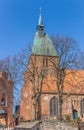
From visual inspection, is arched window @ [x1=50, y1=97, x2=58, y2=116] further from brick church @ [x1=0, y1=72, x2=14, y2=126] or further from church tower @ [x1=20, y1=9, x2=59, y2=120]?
brick church @ [x1=0, y1=72, x2=14, y2=126]

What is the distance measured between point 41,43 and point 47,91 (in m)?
10.6

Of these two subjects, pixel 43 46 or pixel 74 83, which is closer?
pixel 43 46

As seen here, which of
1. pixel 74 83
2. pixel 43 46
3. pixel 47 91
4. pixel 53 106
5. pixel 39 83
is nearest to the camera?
pixel 39 83

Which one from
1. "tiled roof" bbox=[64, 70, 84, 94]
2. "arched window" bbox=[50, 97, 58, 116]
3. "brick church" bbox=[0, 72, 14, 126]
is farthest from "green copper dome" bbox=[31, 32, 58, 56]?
"arched window" bbox=[50, 97, 58, 116]

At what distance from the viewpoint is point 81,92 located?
174 feet

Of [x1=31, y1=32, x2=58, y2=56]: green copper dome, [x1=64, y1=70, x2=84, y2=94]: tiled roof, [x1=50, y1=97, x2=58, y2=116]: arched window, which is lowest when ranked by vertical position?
[x1=50, y1=97, x2=58, y2=116]: arched window

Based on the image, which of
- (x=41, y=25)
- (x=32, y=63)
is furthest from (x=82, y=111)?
(x=41, y=25)

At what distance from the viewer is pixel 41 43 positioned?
5797cm

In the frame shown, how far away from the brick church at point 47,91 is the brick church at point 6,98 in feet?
9.87

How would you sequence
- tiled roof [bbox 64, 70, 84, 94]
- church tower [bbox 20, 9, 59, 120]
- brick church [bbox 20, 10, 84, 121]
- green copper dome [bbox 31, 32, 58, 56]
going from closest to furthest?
church tower [bbox 20, 9, 59, 120] → brick church [bbox 20, 10, 84, 121] → green copper dome [bbox 31, 32, 58, 56] → tiled roof [bbox 64, 70, 84, 94]

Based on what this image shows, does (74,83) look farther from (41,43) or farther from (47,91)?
(41,43)

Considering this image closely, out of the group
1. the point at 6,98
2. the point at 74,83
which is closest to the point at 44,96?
the point at 74,83

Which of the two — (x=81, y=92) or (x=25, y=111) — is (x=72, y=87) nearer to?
(x=81, y=92)

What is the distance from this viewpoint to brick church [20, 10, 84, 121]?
1864 inches
